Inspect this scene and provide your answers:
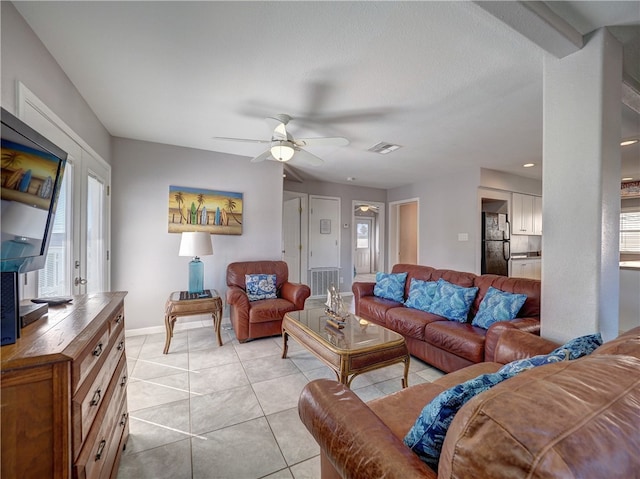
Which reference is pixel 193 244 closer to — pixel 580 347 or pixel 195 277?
pixel 195 277

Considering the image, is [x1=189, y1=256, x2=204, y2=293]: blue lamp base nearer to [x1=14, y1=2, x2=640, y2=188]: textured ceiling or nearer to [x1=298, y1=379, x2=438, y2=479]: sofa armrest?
[x1=14, y1=2, x2=640, y2=188]: textured ceiling

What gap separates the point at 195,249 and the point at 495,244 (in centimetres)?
487

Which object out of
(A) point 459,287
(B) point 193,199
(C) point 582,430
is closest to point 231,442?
(C) point 582,430

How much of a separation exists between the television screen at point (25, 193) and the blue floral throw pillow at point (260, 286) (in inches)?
91.7

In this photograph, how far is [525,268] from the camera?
530cm

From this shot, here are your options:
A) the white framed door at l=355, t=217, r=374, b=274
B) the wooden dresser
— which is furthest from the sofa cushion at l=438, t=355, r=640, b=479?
the white framed door at l=355, t=217, r=374, b=274

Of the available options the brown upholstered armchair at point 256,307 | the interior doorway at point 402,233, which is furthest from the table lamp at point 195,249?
the interior doorway at point 402,233

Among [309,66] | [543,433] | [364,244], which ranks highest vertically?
[309,66]

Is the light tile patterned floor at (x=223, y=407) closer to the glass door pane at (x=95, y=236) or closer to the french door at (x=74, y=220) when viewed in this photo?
the glass door pane at (x=95, y=236)

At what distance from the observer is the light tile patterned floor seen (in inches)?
56.7

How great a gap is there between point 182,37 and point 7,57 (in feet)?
2.77

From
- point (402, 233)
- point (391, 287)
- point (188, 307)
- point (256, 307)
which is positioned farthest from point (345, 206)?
point (188, 307)

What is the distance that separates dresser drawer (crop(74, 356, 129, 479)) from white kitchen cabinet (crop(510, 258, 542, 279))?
5.97 m

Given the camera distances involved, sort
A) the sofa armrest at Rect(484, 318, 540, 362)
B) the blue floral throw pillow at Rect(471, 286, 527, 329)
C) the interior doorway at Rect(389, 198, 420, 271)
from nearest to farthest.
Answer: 1. the sofa armrest at Rect(484, 318, 540, 362)
2. the blue floral throw pillow at Rect(471, 286, 527, 329)
3. the interior doorway at Rect(389, 198, 420, 271)
